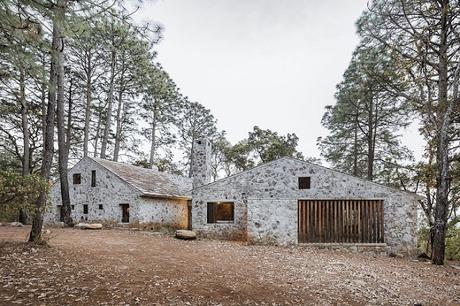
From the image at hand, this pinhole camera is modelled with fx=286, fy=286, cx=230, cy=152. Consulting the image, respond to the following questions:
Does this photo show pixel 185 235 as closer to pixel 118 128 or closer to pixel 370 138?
pixel 370 138

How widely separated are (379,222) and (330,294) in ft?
27.7

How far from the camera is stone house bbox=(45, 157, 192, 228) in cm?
1800

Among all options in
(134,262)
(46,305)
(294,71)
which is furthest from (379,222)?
(294,71)

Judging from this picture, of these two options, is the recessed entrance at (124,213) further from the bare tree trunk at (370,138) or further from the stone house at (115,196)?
the bare tree trunk at (370,138)

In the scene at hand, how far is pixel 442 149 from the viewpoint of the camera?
10242mm

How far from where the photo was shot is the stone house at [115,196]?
18000mm

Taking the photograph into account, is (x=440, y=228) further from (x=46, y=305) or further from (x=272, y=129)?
(x=272, y=129)

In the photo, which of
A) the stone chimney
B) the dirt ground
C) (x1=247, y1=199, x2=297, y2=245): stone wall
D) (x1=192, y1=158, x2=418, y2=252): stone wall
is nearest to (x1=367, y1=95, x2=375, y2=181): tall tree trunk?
(x1=192, y1=158, x2=418, y2=252): stone wall

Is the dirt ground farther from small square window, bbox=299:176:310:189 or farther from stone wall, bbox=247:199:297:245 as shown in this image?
small square window, bbox=299:176:310:189

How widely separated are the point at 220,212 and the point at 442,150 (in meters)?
10.8

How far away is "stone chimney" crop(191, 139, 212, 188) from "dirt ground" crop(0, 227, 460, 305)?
24.2 feet

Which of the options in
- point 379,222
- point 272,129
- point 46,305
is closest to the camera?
point 46,305

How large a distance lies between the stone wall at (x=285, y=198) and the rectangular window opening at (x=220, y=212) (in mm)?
277

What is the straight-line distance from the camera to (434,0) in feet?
33.8
